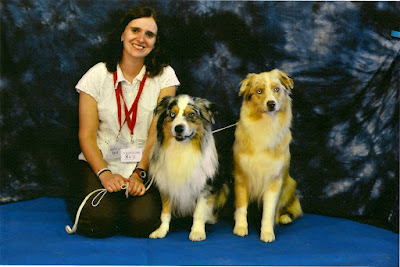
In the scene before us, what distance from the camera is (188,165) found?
9.47 feet

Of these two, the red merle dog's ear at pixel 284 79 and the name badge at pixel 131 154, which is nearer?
the red merle dog's ear at pixel 284 79

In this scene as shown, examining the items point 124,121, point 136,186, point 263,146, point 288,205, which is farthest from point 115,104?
point 288,205

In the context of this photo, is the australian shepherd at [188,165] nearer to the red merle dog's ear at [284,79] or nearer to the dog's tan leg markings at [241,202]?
the dog's tan leg markings at [241,202]

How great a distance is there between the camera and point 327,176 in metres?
3.70

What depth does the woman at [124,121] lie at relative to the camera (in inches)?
116

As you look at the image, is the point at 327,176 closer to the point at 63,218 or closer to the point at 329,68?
the point at 329,68

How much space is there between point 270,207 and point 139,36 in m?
1.49

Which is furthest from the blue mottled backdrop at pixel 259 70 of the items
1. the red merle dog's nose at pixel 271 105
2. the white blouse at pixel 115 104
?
the red merle dog's nose at pixel 271 105

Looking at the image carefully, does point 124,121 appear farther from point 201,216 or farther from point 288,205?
point 288,205

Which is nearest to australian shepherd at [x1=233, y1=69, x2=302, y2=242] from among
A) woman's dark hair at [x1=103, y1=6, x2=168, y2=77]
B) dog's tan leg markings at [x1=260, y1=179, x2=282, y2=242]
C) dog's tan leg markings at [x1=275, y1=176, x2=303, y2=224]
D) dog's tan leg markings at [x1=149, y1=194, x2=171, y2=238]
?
dog's tan leg markings at [x1=260, y1=179, x2=282, y2=242]

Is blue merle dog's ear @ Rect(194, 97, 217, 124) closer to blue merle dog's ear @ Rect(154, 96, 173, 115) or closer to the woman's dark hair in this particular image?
blue merle dog's ear @ Rect(154, 96, 173, 115)

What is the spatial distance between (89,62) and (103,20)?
356mm

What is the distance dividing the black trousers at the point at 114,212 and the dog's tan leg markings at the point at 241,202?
1.78ft

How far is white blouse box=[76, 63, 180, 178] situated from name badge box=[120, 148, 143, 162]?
0.04 m
